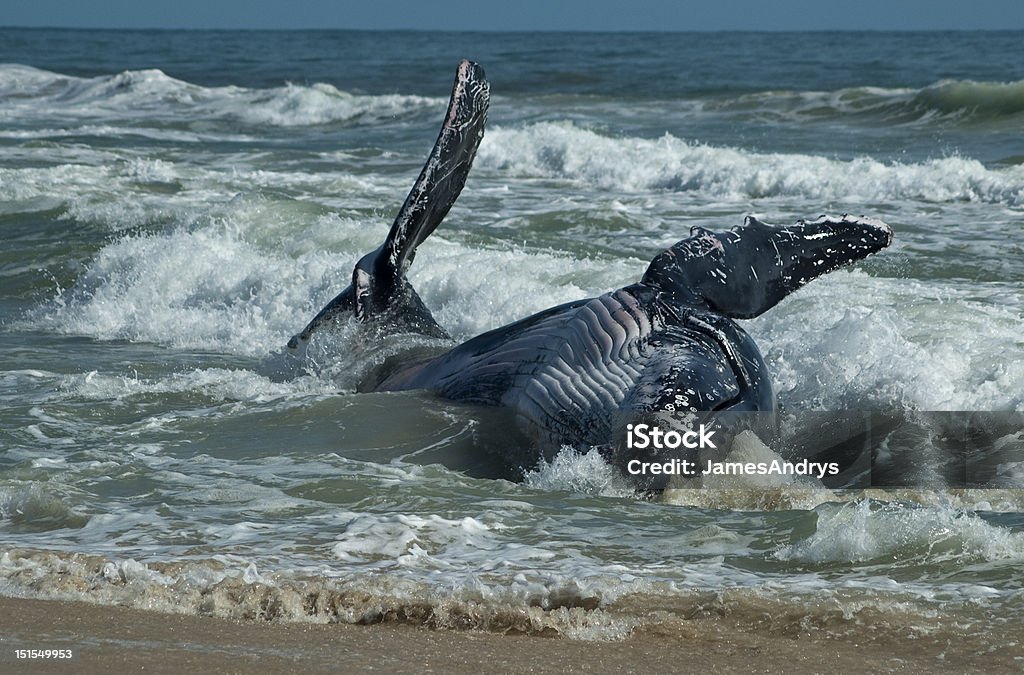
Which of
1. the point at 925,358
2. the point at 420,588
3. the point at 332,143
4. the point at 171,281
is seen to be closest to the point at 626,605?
the point at 420,588

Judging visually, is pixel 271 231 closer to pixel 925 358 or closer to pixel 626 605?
pixel 925 358

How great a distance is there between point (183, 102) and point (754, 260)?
29810 millimetres

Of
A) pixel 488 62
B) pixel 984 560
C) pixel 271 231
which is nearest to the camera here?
pixel 984 560

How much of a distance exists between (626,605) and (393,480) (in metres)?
1.51

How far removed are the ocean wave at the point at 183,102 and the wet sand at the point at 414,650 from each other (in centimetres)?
2547

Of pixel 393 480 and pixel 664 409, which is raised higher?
pixel 664 409

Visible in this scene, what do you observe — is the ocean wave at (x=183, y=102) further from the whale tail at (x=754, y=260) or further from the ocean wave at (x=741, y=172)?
the whale tail at (x=754, y=260)

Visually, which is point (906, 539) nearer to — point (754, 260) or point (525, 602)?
point (525, 602)

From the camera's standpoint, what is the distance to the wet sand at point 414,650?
11.4 ft

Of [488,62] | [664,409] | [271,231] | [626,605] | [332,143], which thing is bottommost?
[626,605]

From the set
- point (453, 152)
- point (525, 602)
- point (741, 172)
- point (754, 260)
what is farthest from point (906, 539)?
point (741, 172)

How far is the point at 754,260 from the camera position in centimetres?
548

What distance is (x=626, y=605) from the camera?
3895 mm

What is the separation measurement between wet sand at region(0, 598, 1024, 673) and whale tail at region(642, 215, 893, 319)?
1.91 m
